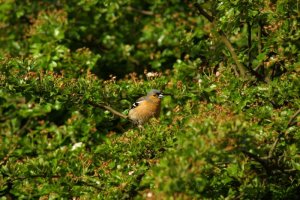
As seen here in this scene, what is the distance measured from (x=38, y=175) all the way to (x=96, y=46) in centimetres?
505

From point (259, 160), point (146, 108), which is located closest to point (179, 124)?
point (259, 160)

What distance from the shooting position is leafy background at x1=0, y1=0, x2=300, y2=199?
4805 mm

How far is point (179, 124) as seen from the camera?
627 centimetres

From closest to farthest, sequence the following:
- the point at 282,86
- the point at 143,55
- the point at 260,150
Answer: the point at 260,150
the point at 282,86
the point at 143,55

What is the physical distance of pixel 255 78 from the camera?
731 centimetres

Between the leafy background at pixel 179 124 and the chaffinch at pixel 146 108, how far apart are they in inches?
5.0

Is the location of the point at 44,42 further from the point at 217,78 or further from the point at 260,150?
the point at 260,150

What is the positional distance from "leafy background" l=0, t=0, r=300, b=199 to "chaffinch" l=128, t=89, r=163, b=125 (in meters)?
0.13

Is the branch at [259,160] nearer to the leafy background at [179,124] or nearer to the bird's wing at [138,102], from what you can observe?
the leafy background at [179,124]

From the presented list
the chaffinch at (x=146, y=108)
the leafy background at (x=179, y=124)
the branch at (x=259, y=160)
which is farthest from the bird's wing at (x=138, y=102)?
the branch at (x=259, y=160)

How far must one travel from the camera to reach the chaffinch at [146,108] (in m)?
7.80

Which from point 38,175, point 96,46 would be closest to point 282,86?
point 38,175

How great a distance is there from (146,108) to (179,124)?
2284 millimetres

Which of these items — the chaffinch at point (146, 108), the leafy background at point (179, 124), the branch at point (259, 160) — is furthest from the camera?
the chaffinch at point (146, 108)
